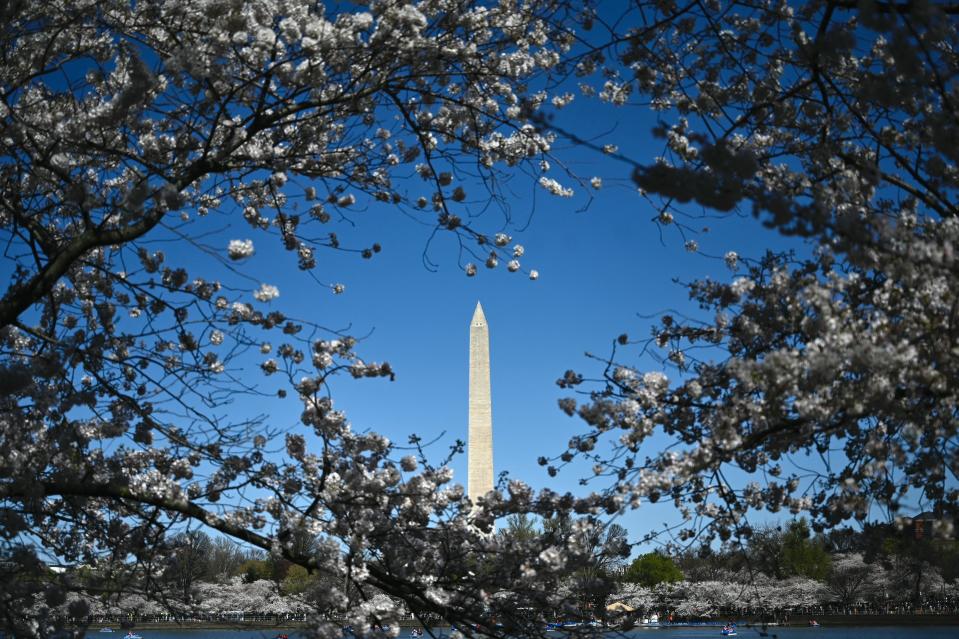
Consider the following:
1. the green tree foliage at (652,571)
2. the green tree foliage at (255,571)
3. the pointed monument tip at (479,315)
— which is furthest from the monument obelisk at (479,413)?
the green tree foliage at (652,571)

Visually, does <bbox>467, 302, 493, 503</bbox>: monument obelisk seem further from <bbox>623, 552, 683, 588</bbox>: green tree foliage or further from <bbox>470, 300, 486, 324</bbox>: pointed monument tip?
<bbox>623, 552, 683, 588</bbox>: green tree foliage

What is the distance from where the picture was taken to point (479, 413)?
1017 inches

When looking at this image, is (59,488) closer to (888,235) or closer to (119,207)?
(119,207)

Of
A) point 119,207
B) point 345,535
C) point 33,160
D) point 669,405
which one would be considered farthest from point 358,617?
point 33,160

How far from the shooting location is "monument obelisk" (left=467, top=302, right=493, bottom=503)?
83.4 ft

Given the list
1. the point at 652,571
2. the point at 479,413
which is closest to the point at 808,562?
the point at 652,571

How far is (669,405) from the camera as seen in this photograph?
4543 mm

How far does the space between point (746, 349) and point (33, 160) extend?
12.1 feet

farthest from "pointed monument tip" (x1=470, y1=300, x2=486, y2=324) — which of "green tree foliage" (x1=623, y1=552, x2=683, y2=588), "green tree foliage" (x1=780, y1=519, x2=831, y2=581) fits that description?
"green tree foliage" (x1=623, y1=552, x2=683, y2=588)

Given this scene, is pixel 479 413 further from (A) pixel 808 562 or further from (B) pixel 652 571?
(B) pixel 652 571

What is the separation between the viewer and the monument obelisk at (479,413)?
25422 millimetres

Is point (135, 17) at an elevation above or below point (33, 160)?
above

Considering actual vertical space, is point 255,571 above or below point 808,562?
above

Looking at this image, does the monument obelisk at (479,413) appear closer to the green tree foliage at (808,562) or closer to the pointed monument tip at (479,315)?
Result: the pointed monument tip at (479,315)
